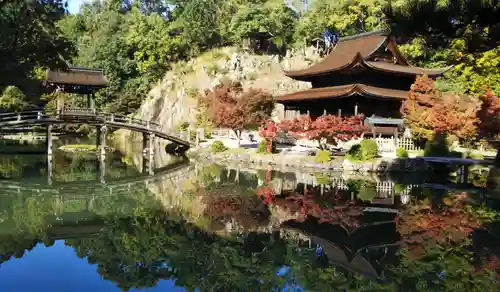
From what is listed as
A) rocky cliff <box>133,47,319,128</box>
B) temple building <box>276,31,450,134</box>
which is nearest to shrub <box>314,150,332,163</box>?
temple building <box>276,31,450,134</box>

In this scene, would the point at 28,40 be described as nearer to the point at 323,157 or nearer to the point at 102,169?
the point at 102,169

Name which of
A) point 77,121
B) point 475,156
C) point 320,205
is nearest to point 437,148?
point 475,156

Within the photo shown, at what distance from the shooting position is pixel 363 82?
36.0m

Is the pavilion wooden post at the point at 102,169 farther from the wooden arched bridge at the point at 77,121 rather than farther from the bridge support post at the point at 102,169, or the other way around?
the wooden arched bridge at the point at 77,121

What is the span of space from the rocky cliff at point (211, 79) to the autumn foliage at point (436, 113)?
2237 centimetres

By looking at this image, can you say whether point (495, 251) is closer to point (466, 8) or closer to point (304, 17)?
point (466, 8)

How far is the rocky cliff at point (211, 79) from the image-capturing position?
Answer: 5394 centimetres

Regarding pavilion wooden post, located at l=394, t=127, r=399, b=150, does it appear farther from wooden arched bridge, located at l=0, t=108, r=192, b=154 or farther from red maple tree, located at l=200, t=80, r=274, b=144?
wooden arched bridge, located at l=0, t=108, r=192, b=154

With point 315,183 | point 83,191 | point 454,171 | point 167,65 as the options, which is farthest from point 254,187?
point 167,65

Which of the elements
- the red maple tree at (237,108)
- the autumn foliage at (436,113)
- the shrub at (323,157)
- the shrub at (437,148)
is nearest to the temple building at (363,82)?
the red maple tree at (237,108)

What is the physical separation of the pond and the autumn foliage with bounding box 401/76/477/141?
461 cm

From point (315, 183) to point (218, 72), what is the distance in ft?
121

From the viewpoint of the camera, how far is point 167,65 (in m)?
65.0

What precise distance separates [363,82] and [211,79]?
25.3 meters
